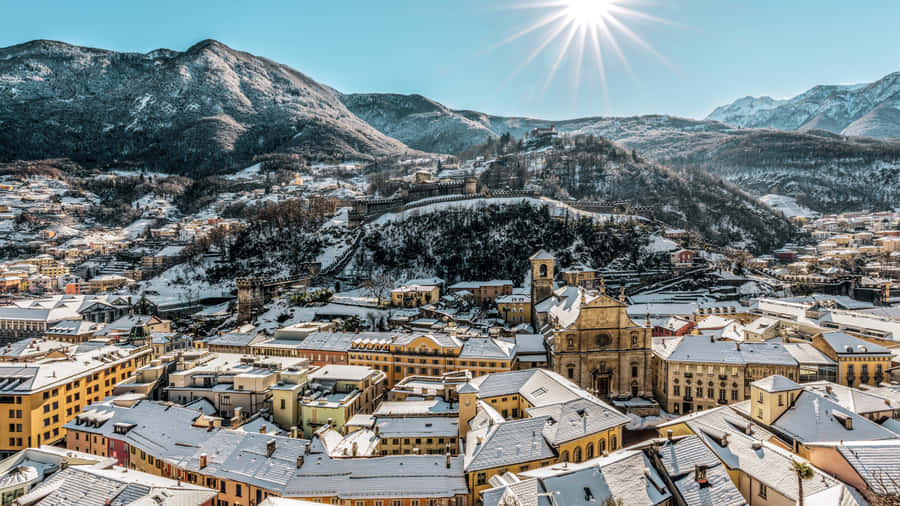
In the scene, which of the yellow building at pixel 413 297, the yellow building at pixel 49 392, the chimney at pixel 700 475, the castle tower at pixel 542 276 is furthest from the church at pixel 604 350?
the yellow building at pixel 49 392

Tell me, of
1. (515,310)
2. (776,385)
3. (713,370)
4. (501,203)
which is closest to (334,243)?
(501,203)

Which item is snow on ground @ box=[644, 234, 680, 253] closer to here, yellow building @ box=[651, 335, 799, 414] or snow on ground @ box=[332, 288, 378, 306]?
yellow building @ box=[651, 335, 799, 414]

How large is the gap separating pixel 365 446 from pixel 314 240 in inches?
3415

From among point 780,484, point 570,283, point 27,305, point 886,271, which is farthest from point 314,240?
point 886,271

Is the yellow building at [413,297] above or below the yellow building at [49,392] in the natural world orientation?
above

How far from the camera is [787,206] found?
597 feet

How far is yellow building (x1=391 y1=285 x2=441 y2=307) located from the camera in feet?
250

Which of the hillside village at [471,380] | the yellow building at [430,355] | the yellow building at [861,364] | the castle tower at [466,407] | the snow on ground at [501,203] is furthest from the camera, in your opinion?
the snow on ground at [501,203]

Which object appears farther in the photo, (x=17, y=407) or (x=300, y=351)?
(x=300, y=351)

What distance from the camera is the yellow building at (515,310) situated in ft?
231

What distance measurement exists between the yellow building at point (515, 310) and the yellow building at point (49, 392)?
46.9 m

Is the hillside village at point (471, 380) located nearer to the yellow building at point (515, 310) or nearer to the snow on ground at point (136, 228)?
the yellow building at point (515, 310)

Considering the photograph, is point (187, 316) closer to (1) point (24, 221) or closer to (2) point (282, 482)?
(2) point (282, 482)

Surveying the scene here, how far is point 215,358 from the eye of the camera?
51906 millimetres
